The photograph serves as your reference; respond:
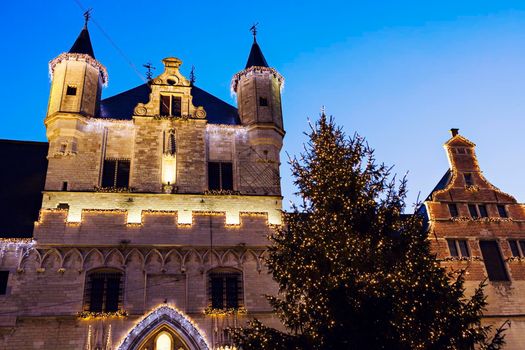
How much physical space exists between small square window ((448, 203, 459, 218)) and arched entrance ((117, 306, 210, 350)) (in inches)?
443

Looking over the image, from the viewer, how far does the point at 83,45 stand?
21.8 metres

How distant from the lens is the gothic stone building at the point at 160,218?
15844mm

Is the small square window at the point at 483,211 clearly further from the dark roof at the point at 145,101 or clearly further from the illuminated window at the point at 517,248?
the dark roof at the point at 145,101

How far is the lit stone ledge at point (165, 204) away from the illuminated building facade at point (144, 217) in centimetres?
4

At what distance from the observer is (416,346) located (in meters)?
11.7

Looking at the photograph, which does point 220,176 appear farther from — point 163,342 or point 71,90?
point 71,90

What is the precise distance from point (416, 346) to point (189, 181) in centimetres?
1079

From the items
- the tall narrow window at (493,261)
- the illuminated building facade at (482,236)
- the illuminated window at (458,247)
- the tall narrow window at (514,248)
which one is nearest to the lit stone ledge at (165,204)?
the illuminated building facade at (482,236)

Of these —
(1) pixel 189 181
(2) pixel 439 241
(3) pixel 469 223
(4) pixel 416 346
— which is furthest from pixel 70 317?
(3) pixel 469 223

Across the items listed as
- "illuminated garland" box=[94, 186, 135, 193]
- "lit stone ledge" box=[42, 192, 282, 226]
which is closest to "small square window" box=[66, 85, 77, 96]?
"illuminated garland" box=[94, 186, 135, 193]

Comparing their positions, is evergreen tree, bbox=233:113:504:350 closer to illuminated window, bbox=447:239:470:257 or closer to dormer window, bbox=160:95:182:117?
illuminated window, bbox=447:239:470:257

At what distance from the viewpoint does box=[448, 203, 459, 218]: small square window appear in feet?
65.8

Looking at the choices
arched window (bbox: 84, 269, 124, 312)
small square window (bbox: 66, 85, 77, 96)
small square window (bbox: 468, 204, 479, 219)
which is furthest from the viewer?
small square window (bbox: 468, 204, 479, 219)

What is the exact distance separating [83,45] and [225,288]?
42.1 feet
